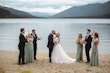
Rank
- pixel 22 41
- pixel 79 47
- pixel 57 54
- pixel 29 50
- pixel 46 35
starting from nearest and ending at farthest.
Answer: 1. pixel 22 41
2. pixel 29 50
3. pixel 57 54
4. pixel 79 47
5. pixel 46 35

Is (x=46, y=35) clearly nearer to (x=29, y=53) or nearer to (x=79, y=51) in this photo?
(x=79, y=51)

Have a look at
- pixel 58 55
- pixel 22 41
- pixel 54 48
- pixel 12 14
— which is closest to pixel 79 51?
pixel 58 55

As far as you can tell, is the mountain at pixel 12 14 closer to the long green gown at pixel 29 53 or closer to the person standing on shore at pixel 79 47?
the long green gown at pixel 29 53

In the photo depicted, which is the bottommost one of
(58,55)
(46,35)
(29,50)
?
(58,55)

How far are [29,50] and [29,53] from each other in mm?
Result: 97

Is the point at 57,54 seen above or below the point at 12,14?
below

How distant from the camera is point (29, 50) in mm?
8492

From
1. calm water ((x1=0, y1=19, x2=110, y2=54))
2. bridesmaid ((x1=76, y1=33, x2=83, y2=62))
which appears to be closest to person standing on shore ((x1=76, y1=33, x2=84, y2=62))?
bridesmaid ((x1=76, y1=33, x2=83, y2=62))

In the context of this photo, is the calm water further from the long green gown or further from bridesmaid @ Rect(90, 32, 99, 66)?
the long green gown

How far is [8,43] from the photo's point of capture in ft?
48.9

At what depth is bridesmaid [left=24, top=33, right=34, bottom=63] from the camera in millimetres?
8414

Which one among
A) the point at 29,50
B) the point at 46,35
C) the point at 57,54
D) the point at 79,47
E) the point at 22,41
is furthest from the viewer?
the point at 46,35

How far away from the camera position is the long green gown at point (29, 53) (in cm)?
844

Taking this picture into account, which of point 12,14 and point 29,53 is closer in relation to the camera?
point 12,14
